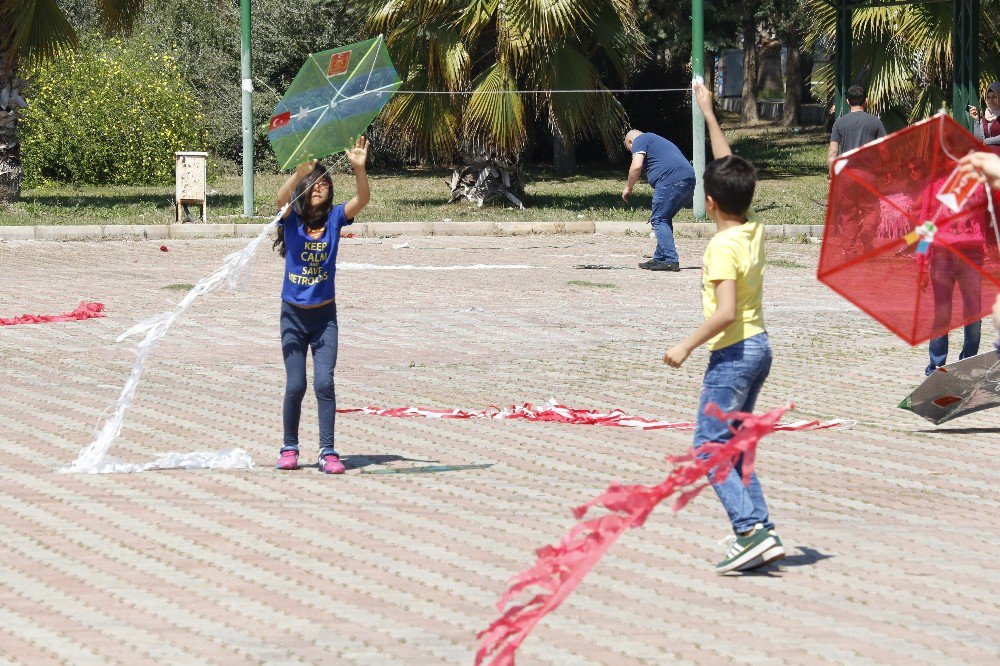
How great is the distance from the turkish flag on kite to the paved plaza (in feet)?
3.27

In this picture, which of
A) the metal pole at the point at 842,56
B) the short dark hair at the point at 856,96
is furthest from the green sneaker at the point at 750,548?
the metal pole at the point at 842,56

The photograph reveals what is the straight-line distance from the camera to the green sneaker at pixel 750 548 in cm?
544

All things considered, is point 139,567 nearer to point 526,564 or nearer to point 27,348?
point 526,564

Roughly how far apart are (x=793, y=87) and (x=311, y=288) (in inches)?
1594

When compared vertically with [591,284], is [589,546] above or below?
above

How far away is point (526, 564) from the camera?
18.6ft

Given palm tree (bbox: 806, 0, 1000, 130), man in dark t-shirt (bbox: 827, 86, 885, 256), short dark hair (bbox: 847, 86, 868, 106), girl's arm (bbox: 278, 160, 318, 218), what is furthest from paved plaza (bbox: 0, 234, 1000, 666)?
palm tree (bbox: 806, 0, 1000, 130)

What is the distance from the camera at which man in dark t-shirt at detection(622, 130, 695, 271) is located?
16.5m

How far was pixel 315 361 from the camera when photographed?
24.1 ft

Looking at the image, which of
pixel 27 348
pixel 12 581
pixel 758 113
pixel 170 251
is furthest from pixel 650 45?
pixel 12 581

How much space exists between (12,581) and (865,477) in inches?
160

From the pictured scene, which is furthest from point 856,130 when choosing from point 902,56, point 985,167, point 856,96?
A: point 902,56

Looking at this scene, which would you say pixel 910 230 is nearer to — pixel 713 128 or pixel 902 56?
pixel 713 128

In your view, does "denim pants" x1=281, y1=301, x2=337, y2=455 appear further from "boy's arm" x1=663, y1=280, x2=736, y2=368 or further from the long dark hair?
"boy's arm" x1=663, y1=280, x2=736, y2=368
